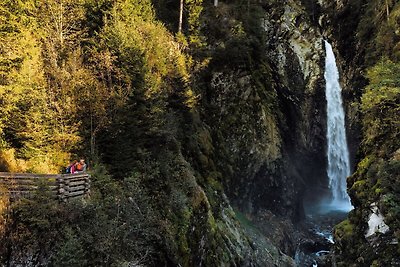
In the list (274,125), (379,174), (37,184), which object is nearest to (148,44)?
(37,184)

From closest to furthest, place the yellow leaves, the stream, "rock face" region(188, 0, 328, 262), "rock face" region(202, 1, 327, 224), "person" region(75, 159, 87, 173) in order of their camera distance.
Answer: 1. "person" region(75, 159, 87, 173)
2. the yellow leaves
3. "rock face" region(188, 0, 328, 262)
4. "rock face" region(202, 1, 327, 224)
5. the stream

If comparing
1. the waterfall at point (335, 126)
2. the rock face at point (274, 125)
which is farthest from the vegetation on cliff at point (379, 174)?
the waterfall at point (335, 126)

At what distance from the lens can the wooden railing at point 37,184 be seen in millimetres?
12422

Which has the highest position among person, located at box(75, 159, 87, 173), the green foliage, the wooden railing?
the green foliage

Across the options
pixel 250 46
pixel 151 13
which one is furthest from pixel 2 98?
pixel 250 46

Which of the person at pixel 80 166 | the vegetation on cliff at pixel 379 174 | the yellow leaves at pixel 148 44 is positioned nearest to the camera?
the person at pixel 80 166

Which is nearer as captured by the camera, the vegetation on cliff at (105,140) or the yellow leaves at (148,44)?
the vegetation on cliff at (105,140)

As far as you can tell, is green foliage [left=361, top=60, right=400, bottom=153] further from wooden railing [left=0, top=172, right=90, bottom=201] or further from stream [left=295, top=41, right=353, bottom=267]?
wooden railing [left=0, top=172, right=90, bottom=201]

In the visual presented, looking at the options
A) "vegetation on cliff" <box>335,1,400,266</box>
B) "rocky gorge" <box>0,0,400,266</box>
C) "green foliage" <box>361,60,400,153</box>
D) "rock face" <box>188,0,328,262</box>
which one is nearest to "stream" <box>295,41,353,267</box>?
"rocky gorge" <box>0,0,400,266</box>

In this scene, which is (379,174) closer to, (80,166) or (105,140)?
(105,140)

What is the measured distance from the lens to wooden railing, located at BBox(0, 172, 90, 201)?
12422 mm

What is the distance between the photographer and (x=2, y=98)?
1584 cm

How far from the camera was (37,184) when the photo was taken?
12.7 metres

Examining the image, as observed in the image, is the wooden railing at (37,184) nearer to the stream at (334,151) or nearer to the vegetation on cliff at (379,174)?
the vegetation on cliff at (379,174)
